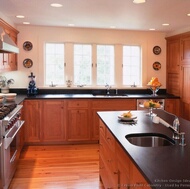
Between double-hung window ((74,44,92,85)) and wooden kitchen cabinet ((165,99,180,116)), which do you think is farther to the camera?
double-hung window ((74,44,92,85))

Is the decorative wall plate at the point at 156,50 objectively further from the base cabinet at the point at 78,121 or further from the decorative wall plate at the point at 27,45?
the decorative wall plate at the point at 27,45

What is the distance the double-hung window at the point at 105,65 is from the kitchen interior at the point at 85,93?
0.06 meters

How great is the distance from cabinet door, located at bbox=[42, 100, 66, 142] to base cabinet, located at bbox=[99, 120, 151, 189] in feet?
6.62

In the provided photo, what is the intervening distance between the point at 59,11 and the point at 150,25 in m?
1.98

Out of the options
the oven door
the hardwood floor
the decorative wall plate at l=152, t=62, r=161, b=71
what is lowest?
the hardwood floor

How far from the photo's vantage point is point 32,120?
4562mm

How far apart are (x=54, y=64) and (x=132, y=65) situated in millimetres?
1786

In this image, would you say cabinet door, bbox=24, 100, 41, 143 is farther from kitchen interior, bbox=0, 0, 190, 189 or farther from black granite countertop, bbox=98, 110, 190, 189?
black granite countertop, bbox=98, 110, 190, 189

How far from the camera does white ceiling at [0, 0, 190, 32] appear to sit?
10.3 ft

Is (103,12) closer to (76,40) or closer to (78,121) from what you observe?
(76,40)

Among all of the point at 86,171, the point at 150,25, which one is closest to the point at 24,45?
the point at 150,25

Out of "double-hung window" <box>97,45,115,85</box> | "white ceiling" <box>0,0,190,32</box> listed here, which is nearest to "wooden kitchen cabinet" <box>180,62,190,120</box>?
"white ceiling" <box>0,0,190,32</box>

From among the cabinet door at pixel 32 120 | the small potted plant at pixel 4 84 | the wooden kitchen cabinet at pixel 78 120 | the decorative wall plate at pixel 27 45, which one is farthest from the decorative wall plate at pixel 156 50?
the small potted plant at pixel 4 84

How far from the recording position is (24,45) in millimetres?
5000
